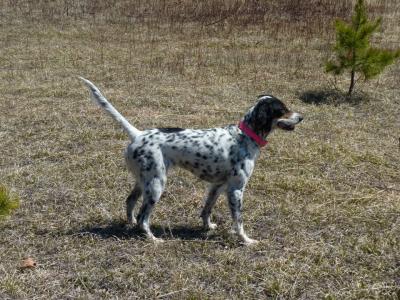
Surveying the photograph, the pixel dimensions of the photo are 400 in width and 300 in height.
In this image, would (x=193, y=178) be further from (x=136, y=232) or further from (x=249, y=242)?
(x=249, y=242)

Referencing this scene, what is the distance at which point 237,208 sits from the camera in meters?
4.52

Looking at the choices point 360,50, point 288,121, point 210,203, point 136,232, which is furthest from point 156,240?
point 360,50

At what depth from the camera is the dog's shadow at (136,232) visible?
4641 millimetres

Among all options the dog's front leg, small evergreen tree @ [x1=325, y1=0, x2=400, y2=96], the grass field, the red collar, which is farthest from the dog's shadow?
small evergreen tree @ [x1=325, y1=0, x2=400, y2=96]

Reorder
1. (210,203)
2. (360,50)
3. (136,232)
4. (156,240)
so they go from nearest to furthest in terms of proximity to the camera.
Result: (156,240), (136,232), (210,203), (360,50)

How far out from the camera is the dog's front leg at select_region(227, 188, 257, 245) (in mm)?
4508

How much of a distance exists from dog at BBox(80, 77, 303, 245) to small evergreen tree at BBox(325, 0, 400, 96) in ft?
18.1

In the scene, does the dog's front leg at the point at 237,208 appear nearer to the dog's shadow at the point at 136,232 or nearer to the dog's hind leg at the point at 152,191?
the dog's shadow at the point at 136,232

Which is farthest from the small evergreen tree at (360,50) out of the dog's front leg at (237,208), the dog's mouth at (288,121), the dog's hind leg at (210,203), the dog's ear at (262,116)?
the dog's front leg at (237,208)

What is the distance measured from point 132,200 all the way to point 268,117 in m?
1.42

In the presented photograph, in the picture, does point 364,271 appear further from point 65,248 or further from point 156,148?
point 65,248

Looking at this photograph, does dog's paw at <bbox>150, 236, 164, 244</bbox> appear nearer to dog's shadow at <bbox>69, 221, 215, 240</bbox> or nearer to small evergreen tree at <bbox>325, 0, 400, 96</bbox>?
dog's shadow at <bbox>69, 221, 215, 240</bbox>

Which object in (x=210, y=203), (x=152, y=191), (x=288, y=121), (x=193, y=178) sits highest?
(x=288, y=121)

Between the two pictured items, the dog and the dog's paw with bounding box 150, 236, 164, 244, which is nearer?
the dog
